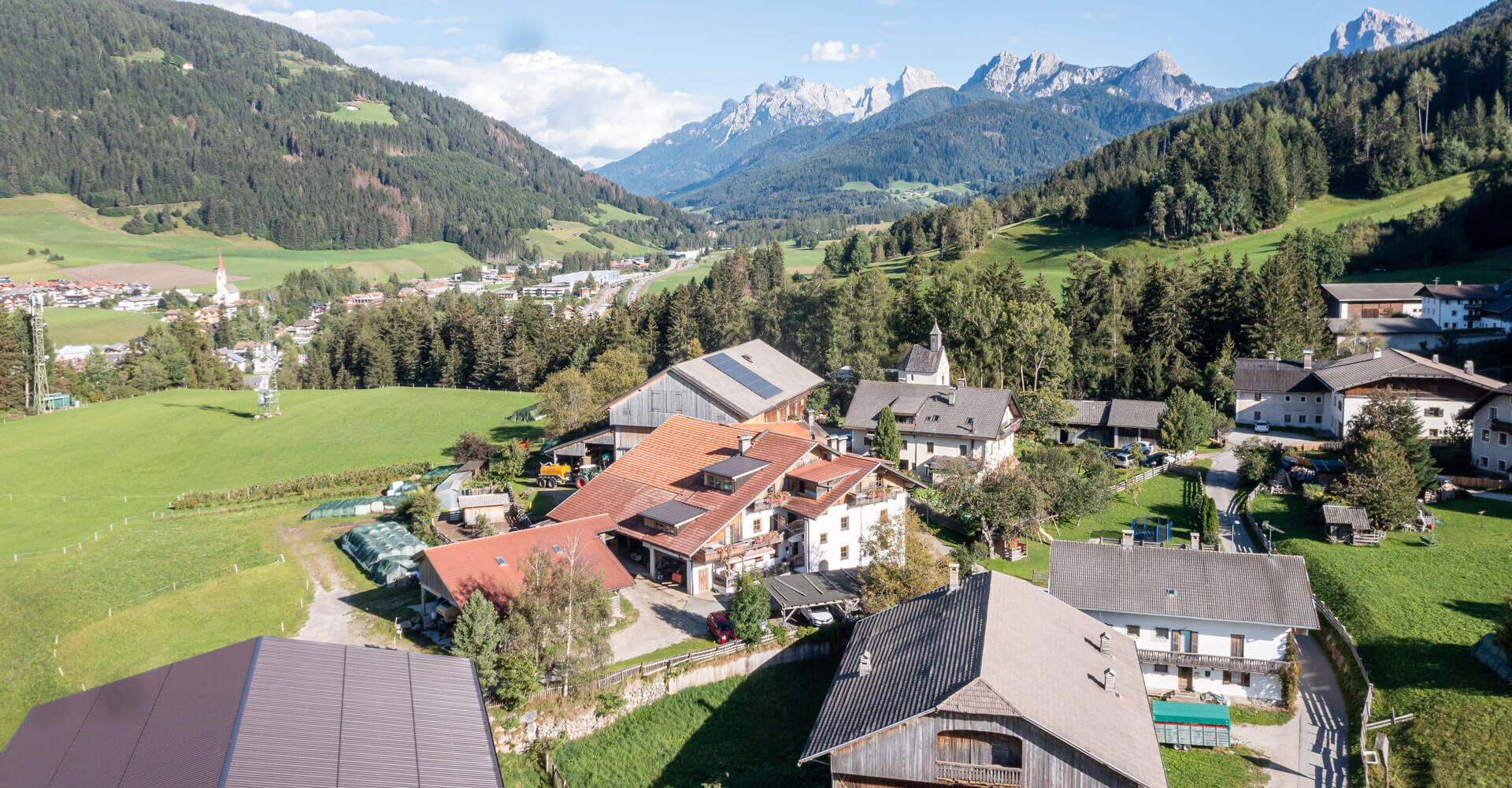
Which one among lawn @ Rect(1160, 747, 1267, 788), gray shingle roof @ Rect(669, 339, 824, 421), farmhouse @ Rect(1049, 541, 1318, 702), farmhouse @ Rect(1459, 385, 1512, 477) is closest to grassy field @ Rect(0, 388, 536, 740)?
gray shingle roof @ Rect(669, 339, 824, 421)

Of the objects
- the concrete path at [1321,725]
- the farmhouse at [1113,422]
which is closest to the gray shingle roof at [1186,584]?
the concrete path at [1321,725]

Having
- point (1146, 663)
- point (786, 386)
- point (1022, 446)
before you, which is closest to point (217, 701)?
point (1146, 663)

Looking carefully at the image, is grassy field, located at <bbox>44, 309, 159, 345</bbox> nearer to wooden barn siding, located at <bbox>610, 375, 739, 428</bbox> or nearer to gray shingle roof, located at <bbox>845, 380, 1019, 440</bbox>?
wooden barn siding, located at <bbox>610, 375, 739, 428</bbox>

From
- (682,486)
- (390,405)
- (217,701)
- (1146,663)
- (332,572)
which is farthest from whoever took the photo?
(390,405)

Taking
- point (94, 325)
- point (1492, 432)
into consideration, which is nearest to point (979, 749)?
point (1492, 432)

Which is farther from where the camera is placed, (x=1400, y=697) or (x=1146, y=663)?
(x=1146, y=663)

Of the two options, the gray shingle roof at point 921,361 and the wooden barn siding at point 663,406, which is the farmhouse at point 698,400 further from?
the gray shingle roof at point 921,361

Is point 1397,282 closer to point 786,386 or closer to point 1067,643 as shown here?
point 786,386
